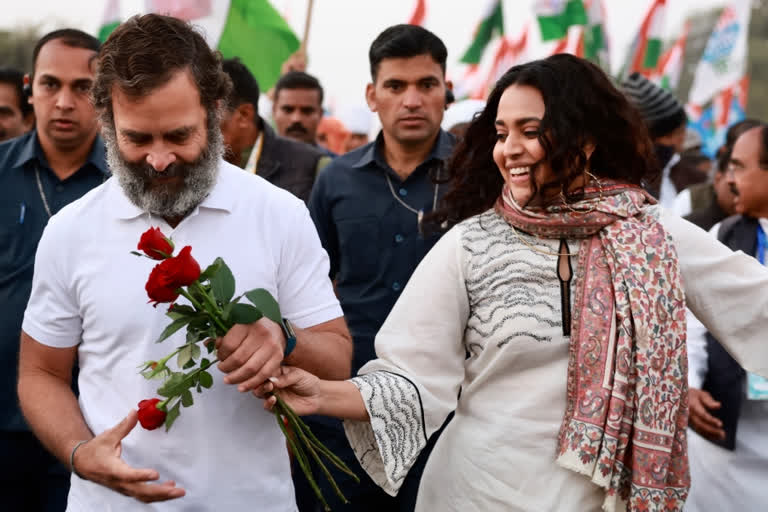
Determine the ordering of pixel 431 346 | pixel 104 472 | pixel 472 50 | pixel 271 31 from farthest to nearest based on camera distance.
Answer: pixel 472 50, pixel 271 31, pixel 431 346, pixel 104 472

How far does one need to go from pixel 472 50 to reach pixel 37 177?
8.42 metres

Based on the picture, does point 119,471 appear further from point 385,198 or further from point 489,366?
point 385,198

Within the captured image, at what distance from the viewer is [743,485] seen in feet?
15.5

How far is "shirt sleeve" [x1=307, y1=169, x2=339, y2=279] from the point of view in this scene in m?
4.77

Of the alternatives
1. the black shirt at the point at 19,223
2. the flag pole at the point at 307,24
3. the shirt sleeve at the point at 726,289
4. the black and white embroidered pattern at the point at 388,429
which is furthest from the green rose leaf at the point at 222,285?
the flag pole at the point at 307,24

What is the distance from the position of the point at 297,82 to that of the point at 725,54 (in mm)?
8121

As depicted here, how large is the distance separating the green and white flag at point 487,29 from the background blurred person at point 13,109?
6.42m

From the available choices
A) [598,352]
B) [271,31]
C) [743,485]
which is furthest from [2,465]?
[271,31]

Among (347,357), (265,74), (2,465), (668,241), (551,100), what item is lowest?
(2,465)

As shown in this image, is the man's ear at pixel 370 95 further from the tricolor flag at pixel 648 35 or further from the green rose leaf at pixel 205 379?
the tricolor flag at pixel 648 35

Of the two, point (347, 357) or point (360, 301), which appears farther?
point (360, 301)

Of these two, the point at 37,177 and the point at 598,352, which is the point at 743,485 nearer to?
the point at 598,352

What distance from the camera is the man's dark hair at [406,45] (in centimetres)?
482

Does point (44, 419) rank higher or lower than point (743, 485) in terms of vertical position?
higher
